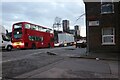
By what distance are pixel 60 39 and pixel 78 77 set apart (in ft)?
140

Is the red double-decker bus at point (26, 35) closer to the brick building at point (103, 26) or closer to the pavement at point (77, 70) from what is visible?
the brick building at point (103, 26)

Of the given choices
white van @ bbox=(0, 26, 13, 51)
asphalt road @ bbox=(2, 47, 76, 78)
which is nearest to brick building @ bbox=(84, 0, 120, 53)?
asphalt road @ bbox=(2, 47, 76, 78)

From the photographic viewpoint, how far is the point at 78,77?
387 inches

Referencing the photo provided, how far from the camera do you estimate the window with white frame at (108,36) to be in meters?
22.9

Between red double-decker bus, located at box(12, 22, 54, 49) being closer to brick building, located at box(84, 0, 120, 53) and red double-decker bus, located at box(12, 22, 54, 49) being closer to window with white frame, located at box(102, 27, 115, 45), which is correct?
brick building, located at box(84, 0, 120, 53)

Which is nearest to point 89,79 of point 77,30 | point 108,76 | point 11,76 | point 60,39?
point 108,76

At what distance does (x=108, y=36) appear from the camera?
2311cm

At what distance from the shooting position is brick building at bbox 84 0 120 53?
2273cm

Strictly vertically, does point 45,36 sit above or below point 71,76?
above

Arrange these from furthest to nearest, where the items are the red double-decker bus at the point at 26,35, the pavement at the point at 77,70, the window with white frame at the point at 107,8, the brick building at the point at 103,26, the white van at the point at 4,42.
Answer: the red double-decker bus at the point at 26,35, the white van at the point at 4,42, the window with white frame at the point at 107,8, the brick building at the point at 103,26, the pavement at the point at 77,70

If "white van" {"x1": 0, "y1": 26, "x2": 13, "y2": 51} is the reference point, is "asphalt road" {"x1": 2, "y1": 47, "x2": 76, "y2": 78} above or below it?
below

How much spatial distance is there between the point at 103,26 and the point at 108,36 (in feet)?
3.68

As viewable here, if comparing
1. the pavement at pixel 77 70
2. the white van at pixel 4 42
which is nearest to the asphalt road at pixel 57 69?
the pavement at pixel 77 70

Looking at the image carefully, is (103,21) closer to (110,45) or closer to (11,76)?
(110,45)
